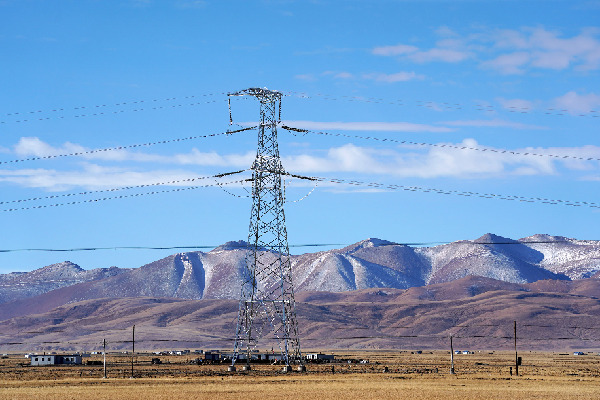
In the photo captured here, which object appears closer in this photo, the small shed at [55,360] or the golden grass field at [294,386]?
the golden grass field at [294,386]

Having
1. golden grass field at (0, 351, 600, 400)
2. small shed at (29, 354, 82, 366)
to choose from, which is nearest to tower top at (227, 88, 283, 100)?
golden grass field at (0, 351, 600, 400)

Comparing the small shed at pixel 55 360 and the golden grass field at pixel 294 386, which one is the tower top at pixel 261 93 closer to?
the golden grass field at pixel 294 386

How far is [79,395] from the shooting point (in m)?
81.8

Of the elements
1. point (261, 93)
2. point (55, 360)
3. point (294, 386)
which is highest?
point (261, 93)

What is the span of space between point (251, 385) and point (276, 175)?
2624cm

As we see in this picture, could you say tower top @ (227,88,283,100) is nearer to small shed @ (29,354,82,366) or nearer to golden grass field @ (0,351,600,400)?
golden grass field @ (0,351,600,400)

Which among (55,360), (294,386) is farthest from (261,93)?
(55,360)

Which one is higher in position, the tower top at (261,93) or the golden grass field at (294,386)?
the tower top at (261,93)

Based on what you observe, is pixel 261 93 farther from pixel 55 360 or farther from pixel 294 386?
pixel 55 360

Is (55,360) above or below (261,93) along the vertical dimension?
below

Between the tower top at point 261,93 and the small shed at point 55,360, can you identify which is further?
the small shed at point 55,360

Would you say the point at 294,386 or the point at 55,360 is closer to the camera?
the point at 294,386

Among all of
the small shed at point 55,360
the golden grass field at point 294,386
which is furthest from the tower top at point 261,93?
the small shed at point 55,360

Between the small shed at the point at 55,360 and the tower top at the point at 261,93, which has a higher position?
the tower top at the point at 261,93
